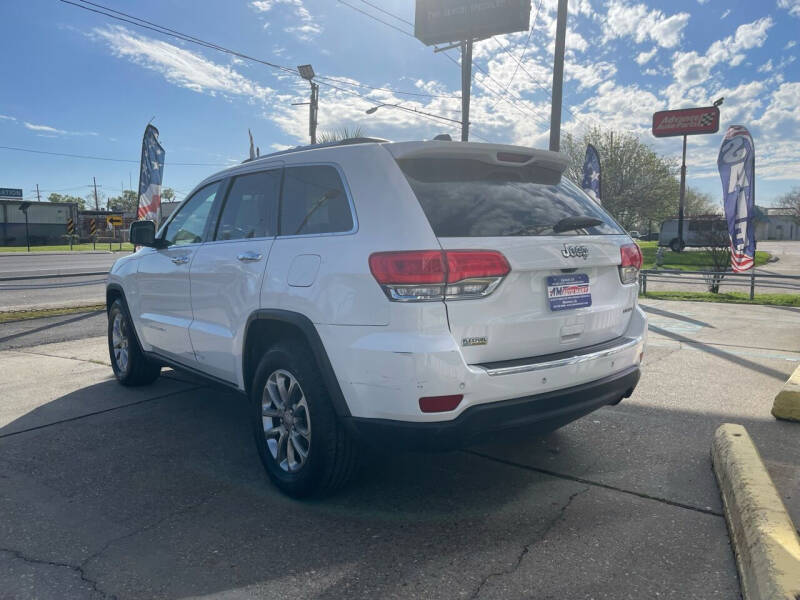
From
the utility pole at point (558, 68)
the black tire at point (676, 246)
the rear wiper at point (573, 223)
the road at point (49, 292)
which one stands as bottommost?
the road at point (49, 292)

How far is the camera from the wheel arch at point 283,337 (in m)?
2.85

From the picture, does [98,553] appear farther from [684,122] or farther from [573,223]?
[684,122]

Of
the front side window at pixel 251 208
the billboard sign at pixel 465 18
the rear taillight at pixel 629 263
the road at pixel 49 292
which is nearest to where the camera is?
the rear taillight at pixel 629 263

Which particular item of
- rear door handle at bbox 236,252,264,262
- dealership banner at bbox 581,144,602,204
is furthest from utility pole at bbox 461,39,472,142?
rear door handle at bbox 236,252,264,262

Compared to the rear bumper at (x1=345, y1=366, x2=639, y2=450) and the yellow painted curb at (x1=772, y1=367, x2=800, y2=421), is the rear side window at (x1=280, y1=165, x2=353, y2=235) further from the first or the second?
the yellow painted curb at (x1=772, y1=367, x2=800, y2=421)

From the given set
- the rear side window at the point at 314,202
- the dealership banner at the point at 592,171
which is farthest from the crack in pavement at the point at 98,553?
the dealership banner at the point at 592,171

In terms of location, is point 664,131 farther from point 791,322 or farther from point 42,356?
point 42,356

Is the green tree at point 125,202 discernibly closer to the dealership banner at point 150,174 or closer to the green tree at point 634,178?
the green tree at point 634,178

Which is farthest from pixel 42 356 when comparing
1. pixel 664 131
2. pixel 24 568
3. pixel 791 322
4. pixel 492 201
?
pixel 664 131

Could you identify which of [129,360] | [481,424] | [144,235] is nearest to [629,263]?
[481,424]

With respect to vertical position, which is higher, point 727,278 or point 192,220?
point 192,220

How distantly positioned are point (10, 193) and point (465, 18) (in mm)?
74313

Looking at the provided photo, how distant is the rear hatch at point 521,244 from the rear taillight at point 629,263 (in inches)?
2.0

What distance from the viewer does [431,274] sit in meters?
2.61
